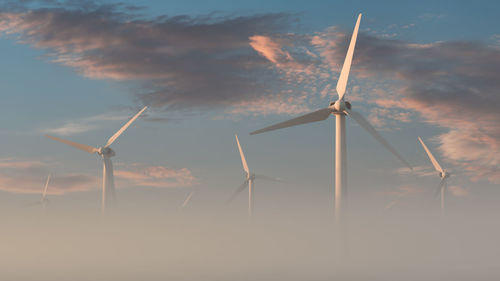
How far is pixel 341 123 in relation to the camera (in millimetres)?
73500

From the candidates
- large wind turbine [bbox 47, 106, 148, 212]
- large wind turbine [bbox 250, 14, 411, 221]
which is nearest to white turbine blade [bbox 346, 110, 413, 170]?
large wind turbine [bbox 250, 14, 411, 221]

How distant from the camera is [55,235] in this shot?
191 meters

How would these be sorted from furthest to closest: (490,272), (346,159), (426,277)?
1. (490,272)
2. (426,277)
3. (346,159)

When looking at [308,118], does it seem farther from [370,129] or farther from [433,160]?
[433,160]

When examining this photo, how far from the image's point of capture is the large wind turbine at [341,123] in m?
71.2

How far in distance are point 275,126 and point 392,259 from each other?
260 feet

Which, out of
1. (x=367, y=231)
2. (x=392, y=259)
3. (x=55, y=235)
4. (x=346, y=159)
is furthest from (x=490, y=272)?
(x=55, y=235)

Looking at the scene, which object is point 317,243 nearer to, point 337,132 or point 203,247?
point 203,247

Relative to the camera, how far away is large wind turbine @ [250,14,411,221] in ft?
234

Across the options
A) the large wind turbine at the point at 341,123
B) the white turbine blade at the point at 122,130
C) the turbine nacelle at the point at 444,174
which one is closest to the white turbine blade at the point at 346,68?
the large wind turbine at the point at 341,123

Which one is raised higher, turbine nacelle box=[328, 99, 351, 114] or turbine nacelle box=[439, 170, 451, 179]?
turbine nacelle box=[439, 170, 451, 179]

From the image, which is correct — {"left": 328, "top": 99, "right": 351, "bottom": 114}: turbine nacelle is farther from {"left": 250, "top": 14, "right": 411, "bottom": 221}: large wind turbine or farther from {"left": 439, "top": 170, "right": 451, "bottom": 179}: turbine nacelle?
{"left": 439, "top": 170, "right": 451, "bottom": 179}: turbine nacelle

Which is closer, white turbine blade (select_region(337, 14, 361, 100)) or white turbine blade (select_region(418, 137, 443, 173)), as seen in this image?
white turbine blade (select_region(337, 14, 361, 100))

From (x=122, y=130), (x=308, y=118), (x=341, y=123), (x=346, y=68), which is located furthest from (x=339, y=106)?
(x=122, y=130)
